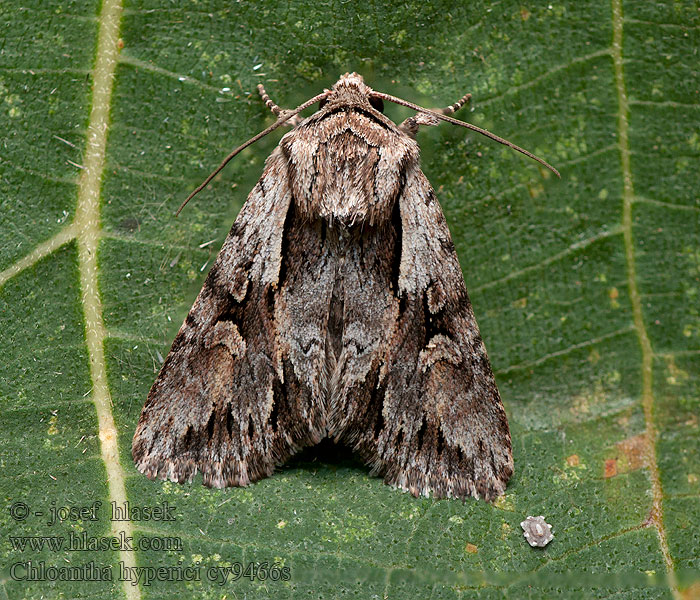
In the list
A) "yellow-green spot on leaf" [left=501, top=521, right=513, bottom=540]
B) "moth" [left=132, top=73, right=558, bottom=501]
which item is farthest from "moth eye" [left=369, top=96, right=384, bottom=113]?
"yellow-green spot on leaf" [left=501, top=521, right=513, bottom=540]

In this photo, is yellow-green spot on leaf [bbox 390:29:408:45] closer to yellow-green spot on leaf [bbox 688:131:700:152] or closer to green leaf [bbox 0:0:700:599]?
green leaf [bbox 0:0:700:599]

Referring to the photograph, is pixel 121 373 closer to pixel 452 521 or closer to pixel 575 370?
pixel 452 521

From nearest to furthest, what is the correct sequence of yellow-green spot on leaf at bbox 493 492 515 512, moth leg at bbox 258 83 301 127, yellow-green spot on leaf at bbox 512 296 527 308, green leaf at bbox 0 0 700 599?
green leaf at bbox 0 0 700 599 → yellow-green spot on leaf at bbox 493 492 515 512 → moth leg at bbox 258 83 301 127 → yellow-green spot on leaf at bbox 512 296 527 308

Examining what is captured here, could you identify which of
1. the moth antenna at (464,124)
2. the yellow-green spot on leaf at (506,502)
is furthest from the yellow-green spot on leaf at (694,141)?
the yellow-green spot on leaf at (506,502)

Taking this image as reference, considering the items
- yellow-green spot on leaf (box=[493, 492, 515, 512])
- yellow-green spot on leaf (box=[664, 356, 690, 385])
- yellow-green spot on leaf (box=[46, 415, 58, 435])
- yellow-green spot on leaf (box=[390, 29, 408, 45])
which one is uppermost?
yellow-green spot on leaf (box=[390, 29, 408, 45])

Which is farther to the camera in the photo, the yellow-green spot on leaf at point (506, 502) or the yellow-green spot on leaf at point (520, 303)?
the yellow-green spot on leaf at point (520, 303)

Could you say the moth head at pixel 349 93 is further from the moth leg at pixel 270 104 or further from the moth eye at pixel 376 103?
the moth leg at pixel 270 104
